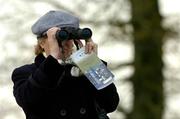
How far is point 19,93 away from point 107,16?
364 inches

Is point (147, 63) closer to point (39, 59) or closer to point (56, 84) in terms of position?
point (39, 59)

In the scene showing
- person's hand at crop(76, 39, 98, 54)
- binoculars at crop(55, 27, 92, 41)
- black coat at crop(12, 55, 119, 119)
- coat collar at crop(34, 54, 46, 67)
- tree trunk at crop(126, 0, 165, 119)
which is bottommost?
tree trunk at crop(126, 0, 165, 119)

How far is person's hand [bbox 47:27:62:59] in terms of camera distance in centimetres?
439

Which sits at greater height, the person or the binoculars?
the binoculars

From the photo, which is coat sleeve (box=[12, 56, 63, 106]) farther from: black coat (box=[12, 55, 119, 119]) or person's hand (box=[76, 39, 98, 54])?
person's hand (box=[76, 39, 98, 54])

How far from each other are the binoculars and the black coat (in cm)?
10

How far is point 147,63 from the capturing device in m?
13.4

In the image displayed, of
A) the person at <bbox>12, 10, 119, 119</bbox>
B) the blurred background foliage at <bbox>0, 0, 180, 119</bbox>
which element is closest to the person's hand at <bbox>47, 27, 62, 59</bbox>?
the person at <bbox>12, 10, 119, 119</bbox>

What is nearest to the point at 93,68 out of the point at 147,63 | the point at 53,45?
the point at 53,45

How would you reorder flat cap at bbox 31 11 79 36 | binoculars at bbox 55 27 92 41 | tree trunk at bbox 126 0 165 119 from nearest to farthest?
binoculars at bbox 55 27 92 41, flat cap at bbox 31 11 79 36, tree trunk at bbox 126 0 165 119

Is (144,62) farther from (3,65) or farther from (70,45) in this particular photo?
(70,45)

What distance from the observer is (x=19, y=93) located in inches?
177

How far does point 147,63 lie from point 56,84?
9033mm

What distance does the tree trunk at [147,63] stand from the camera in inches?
516
